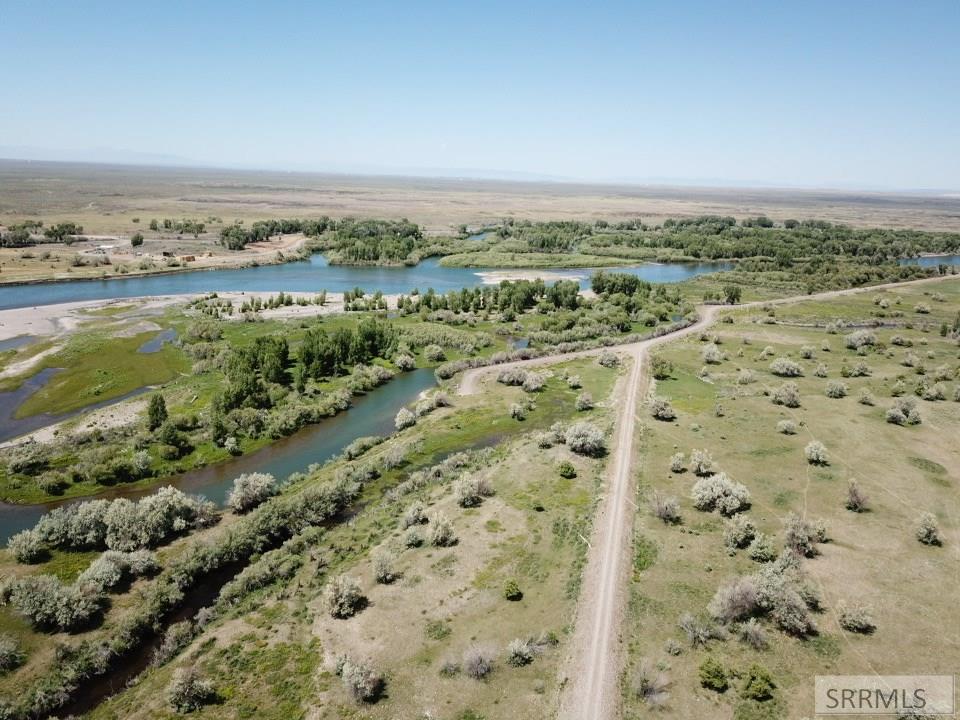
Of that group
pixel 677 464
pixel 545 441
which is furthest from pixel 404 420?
pixel 677 464

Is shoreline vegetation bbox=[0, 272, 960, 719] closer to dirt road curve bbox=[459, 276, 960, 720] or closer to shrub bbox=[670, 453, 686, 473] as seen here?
dirt road curve bbox=[459, 276, 960, 720]

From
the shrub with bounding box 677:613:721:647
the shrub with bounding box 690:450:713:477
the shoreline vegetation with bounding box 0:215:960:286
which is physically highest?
the shoreline vegetation with bounding box 0:215:960:286

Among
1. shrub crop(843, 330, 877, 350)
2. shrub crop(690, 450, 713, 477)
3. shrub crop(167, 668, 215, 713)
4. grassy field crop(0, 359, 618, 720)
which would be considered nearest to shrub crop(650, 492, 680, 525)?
grassy field crop(0, 359, 618, 720)

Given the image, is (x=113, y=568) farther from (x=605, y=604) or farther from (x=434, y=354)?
(x=434, y=354)

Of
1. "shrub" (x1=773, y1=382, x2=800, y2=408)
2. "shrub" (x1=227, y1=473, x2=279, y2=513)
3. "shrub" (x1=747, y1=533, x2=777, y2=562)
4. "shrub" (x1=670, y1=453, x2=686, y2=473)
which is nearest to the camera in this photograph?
"shrub" (x1=747, y1=533, x2=777, y2=562)

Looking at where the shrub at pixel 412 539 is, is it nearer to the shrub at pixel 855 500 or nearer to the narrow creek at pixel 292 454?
the narrow creek at pixel 292 454

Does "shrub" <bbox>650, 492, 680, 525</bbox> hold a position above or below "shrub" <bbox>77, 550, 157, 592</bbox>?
above
